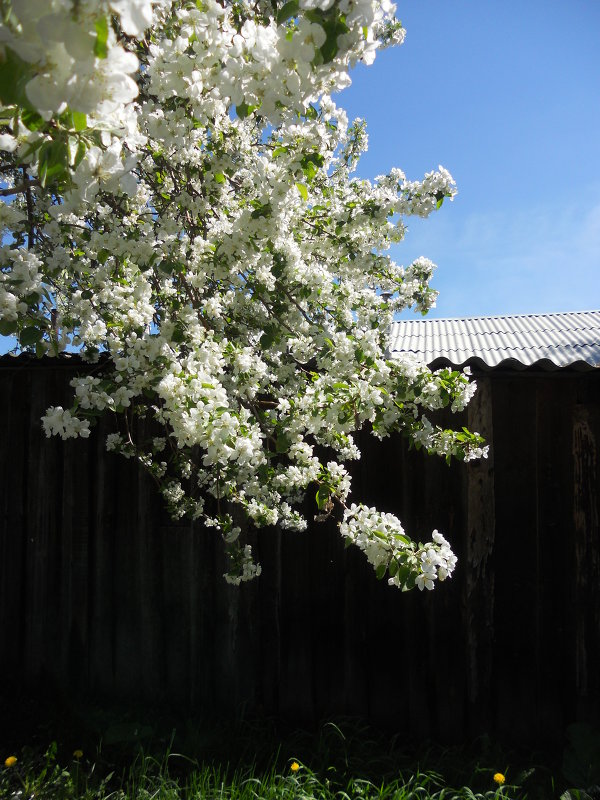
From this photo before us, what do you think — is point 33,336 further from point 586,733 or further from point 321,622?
point 586,733

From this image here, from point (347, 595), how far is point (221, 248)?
216 cm

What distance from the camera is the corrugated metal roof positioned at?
11.2ft

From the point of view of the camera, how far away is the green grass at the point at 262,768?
2.68 meters

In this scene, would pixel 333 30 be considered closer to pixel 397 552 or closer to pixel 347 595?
pixel 397 552

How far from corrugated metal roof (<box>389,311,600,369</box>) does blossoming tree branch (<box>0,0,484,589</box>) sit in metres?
0.53

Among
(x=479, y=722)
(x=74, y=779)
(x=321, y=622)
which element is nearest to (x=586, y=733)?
(x=479, y=722)

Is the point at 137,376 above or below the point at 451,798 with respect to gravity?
above

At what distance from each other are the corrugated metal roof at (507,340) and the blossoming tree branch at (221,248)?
1.75 ft

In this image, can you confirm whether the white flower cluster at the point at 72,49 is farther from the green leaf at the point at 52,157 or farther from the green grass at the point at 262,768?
the green grass at the point at 262,768

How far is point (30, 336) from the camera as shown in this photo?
2.18 metres

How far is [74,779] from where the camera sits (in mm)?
2742

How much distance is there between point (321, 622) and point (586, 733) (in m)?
1.51

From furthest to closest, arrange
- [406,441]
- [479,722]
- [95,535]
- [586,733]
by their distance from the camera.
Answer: [95,535]
[406,441]
[479,722]
[586,733]

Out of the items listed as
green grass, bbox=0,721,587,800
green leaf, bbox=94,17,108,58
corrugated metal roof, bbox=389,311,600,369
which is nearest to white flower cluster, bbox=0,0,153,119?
green leaf, bbox=94,17,108,58
